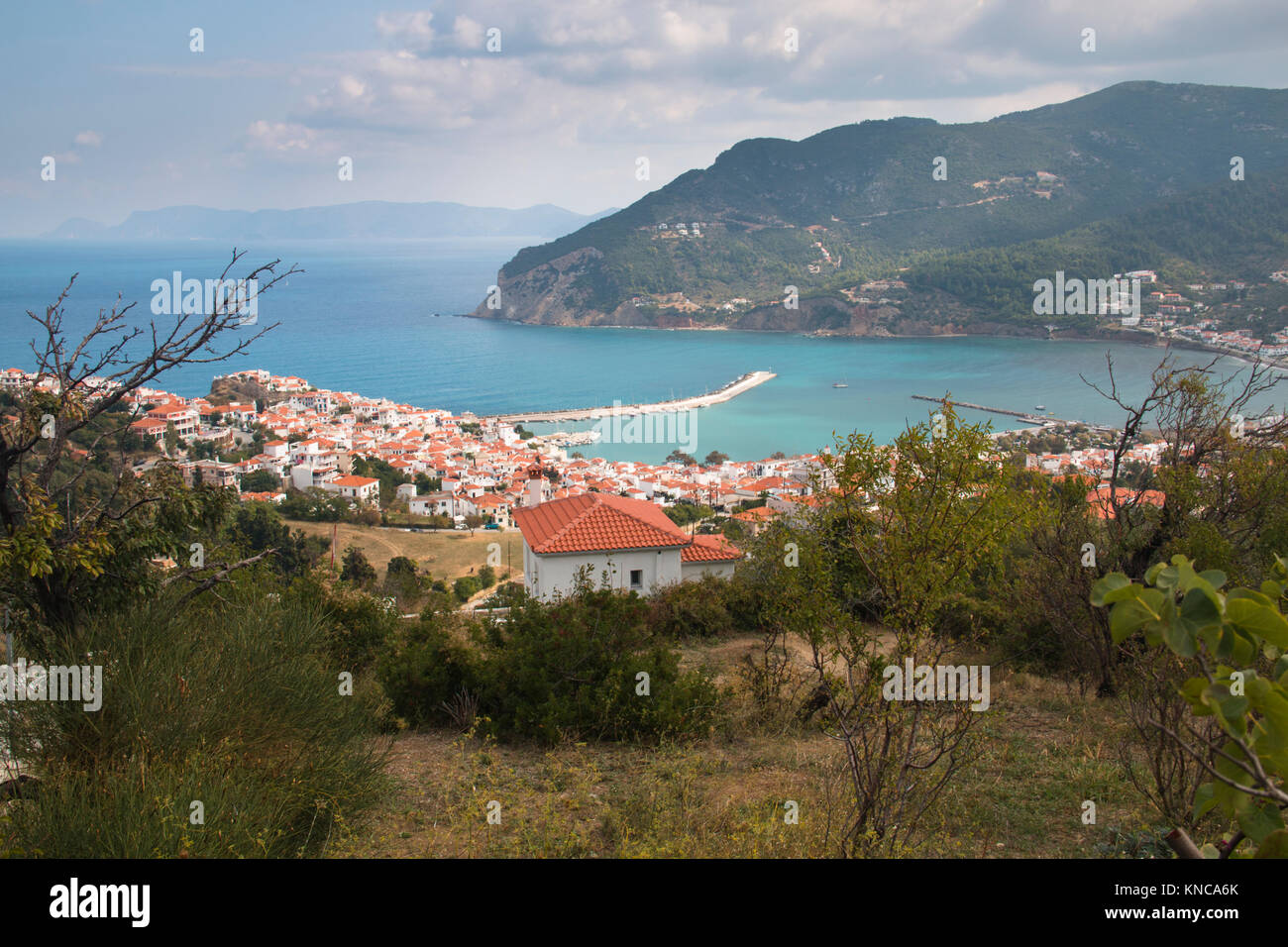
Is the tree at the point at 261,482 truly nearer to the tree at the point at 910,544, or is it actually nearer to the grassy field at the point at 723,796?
the grassy field at the point at 723,796

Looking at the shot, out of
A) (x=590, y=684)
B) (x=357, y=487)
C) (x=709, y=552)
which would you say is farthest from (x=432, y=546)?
(x=590, y=684)

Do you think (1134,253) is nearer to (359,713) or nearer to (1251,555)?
(1251,555)

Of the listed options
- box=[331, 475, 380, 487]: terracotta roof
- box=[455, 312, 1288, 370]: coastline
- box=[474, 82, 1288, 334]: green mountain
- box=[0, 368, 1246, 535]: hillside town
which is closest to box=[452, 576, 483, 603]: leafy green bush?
box=[0, 368, 1246, 535]: hillside town

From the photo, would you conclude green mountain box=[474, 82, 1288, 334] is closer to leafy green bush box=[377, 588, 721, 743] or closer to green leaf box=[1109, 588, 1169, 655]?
leafy green bush box=[377, 588, 721, 743]

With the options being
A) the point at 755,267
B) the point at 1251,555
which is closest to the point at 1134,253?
the point at 755,267

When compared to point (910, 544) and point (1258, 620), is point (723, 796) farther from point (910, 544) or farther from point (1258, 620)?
point (1258, 620)
